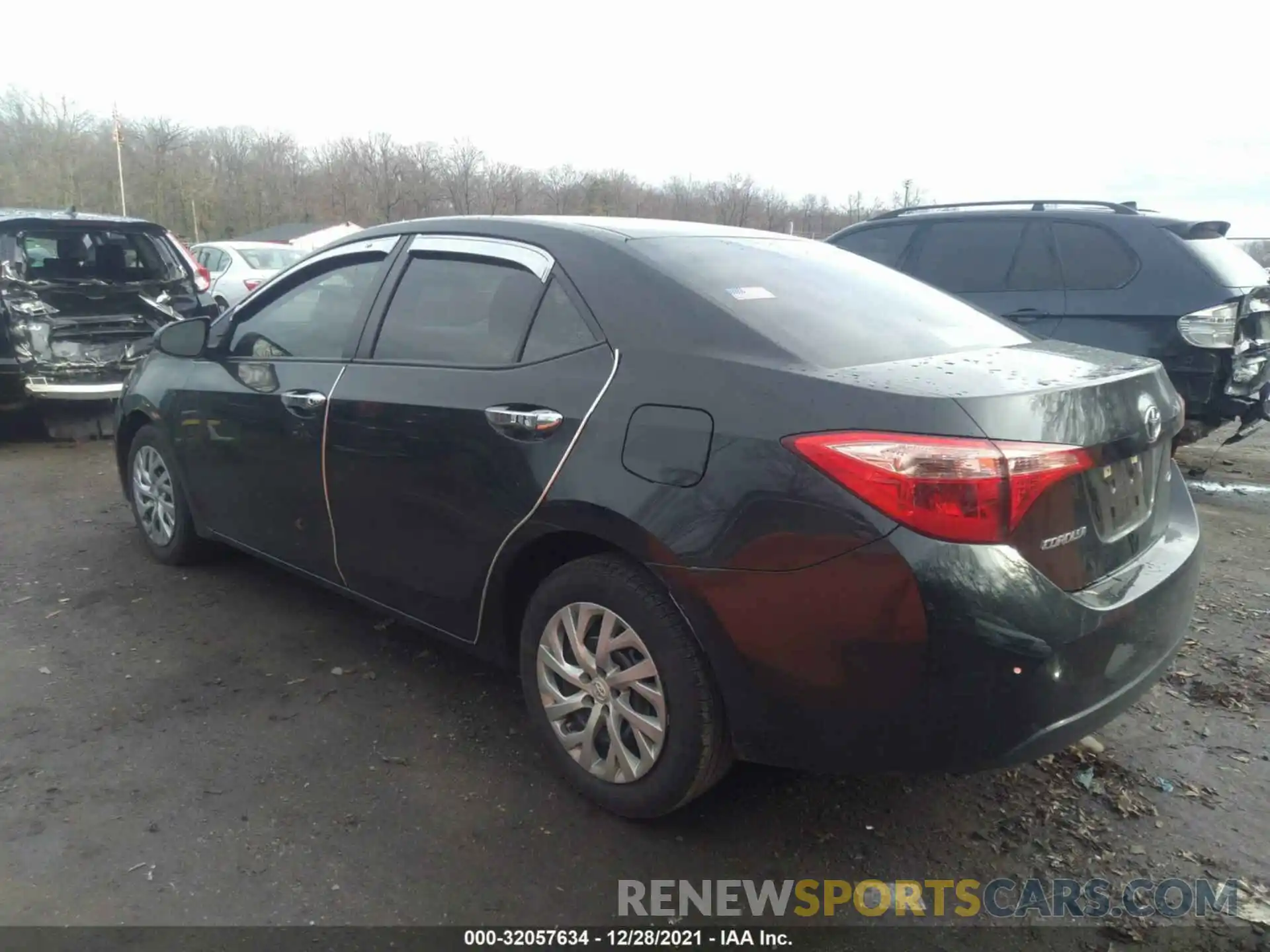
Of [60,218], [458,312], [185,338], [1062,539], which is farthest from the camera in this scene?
[60,218]

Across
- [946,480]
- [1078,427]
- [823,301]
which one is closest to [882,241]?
[823,301]

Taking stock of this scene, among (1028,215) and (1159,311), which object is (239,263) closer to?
(1028,215)

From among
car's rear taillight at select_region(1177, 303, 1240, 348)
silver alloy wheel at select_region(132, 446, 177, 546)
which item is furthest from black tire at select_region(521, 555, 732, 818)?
car's rear taillight at select_region(1177, 303, 1240, 348)

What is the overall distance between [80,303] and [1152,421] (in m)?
7.81

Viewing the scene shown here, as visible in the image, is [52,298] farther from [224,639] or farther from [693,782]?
[693,782]

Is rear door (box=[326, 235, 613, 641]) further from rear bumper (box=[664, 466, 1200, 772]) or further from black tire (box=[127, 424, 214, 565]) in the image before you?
black tire (box=[127, 424, 214, 565])

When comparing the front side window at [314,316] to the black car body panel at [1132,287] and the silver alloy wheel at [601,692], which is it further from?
the black car body panel at [1132,287]

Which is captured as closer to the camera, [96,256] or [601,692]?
[601,692]

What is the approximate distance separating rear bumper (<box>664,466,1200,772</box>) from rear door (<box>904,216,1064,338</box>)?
13.8ft

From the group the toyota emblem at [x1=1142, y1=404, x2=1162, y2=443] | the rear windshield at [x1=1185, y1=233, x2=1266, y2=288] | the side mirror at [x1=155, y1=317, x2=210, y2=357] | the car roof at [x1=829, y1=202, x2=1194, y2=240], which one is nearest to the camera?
the toyota emblem at [x1=1142, y1=404, x2=1162, y2=443]

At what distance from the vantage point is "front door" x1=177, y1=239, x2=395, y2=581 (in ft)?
11.3

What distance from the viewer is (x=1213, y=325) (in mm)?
5465

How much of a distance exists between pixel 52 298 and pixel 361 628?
5331 millimetres

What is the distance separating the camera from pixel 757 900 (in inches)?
92.7
